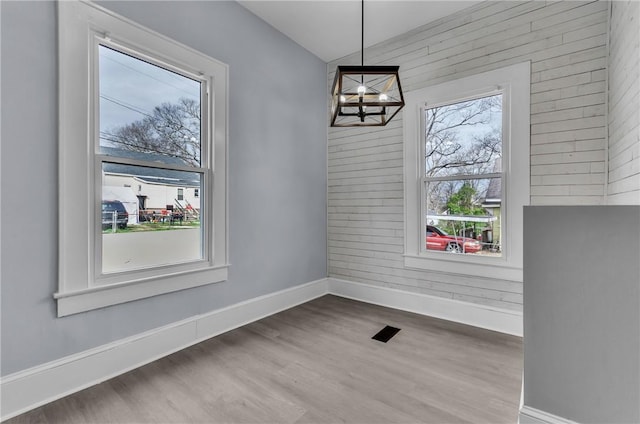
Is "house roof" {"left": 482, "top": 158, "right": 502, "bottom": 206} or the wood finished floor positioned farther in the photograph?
"house roof" {"left": 482, "top": 158, "right": 502, "bottom": 206}

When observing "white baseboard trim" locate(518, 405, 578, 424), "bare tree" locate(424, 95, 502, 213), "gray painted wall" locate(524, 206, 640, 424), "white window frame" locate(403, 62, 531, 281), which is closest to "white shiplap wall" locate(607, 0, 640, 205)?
"white window frame" locate(403, 62, 531, 281)

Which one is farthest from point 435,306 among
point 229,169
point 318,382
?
point 229,169

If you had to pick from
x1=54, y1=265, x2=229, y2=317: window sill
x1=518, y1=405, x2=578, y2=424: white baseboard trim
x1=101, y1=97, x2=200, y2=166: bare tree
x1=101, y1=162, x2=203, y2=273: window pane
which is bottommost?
x1=518, y1=405, x2=578, y2=424: white baseboard trim

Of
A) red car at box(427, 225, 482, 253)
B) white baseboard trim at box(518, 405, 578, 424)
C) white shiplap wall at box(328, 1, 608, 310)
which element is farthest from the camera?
red car at box(427, 225, 482, 253)

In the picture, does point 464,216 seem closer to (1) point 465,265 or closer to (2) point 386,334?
(1) point 465,265

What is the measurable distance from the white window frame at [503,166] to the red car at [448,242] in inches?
2.8

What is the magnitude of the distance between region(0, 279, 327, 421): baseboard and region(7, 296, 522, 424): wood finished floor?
70mm

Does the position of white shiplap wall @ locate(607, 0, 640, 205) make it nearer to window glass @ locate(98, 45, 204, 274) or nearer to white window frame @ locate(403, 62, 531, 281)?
white window frame @ locate(403, 62, 531, 281)

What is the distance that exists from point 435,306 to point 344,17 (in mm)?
3445

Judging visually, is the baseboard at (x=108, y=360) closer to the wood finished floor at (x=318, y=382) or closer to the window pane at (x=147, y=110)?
the wood finished floor at (x=318, y=382)

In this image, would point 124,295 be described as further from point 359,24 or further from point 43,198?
point 359,24

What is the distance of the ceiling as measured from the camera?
3064 millimetres

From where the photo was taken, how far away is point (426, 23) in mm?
3383

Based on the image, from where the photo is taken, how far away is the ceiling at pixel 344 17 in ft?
10.1
